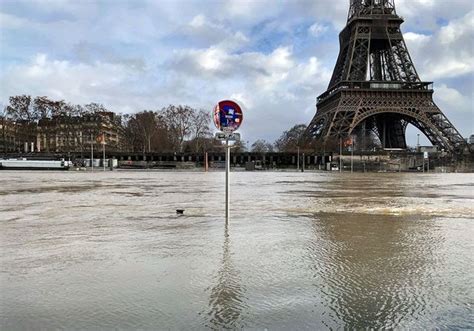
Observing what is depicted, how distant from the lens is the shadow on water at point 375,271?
4203 millimetres

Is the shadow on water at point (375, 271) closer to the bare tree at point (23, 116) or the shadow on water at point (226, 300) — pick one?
the shadow on water at point (226, 300)

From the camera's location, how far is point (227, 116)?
9.30 m

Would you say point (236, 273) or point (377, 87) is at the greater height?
point (377, 87)

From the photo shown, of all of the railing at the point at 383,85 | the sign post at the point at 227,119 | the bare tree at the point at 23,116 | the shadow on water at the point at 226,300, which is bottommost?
the shadow on water at the point at 226,300

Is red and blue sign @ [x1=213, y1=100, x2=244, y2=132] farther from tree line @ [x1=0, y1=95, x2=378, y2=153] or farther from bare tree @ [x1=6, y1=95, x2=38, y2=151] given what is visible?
bare tree @ [x1=6, y1=95, x2=38, y2=151]

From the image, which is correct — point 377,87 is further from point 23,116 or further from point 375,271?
point 375,271

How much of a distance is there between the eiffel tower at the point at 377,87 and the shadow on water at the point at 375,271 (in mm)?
68781

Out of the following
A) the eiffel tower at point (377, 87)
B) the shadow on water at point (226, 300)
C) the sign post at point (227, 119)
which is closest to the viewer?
the shadow on water at point (226, 300)

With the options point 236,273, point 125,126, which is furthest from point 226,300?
point 125,126

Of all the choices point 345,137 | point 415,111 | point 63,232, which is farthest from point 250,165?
point 63,232

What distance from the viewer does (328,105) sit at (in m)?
85.8

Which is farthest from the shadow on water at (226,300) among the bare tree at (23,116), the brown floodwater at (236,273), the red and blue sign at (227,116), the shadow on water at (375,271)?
the bare tree at (23,116)

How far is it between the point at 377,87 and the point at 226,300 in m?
78.9

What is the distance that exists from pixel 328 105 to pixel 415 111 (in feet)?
51.4
